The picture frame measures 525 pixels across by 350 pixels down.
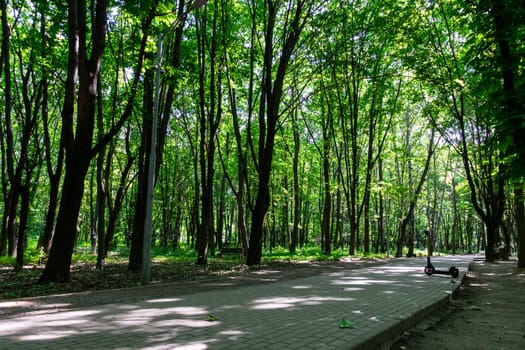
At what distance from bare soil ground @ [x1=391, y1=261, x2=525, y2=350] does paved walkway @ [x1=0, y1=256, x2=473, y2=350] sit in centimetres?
25

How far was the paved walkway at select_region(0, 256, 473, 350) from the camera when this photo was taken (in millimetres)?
4270

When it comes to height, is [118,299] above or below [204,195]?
below

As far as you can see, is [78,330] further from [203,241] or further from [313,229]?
[313,229]

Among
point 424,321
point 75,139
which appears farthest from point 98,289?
point 424,321

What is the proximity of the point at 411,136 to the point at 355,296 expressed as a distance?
36.9 metres

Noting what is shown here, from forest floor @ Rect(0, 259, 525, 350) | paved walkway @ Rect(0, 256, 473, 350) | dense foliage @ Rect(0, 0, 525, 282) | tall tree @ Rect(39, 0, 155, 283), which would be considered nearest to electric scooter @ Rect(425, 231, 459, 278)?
forest floor @ Rect(0, 259, 525, 350)

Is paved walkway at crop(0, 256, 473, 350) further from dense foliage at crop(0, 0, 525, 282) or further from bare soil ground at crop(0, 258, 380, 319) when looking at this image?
dense foliage at crop(0, 0, 525, 282)

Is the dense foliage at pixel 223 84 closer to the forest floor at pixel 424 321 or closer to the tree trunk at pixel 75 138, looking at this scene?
the tree trunk at pixel 75 138

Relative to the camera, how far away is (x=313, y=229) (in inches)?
2320

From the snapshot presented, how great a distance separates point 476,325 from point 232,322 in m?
4.32

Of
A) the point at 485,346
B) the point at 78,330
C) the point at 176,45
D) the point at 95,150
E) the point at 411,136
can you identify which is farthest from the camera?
the point at 411,136

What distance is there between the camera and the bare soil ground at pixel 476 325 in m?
5.25

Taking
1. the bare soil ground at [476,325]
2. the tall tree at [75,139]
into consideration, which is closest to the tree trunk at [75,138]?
the tall tree at [75,139]

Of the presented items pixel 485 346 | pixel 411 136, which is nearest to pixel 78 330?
pixel 485 346
